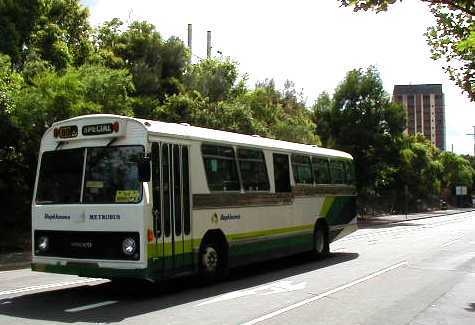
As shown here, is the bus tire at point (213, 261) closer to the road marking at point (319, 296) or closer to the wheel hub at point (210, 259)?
the wheel hub at point (210, 259)

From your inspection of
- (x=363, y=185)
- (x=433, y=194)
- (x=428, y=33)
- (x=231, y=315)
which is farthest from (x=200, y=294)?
(x=433, y=194)

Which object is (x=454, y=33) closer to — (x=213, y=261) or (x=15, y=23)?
(x=213, y=261)

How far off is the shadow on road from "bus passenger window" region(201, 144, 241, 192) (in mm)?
1940

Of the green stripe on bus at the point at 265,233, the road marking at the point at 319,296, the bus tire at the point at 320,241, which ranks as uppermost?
the green stripe on bus at the point at 265,233

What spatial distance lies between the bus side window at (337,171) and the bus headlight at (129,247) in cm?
989

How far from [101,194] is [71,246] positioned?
1034mm

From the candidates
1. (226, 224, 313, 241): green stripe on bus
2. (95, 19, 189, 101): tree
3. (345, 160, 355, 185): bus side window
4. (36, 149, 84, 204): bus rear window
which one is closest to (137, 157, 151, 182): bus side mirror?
(36, 149, 84, 204): bus rear window

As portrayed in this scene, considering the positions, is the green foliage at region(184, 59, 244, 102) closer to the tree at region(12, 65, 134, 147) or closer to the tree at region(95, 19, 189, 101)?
the tree at region(95, 19, 189, 101)

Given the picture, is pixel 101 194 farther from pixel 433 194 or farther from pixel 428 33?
pixel 433 194

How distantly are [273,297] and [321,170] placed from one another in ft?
25.6

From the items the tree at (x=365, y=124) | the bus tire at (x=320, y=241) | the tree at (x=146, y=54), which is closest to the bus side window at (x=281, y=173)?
the bus tire at (x=320, y=241)

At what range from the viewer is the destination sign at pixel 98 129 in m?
11.2

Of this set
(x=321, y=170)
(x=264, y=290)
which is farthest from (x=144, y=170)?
(x=321, y=170)

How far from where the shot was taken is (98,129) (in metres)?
11.3
